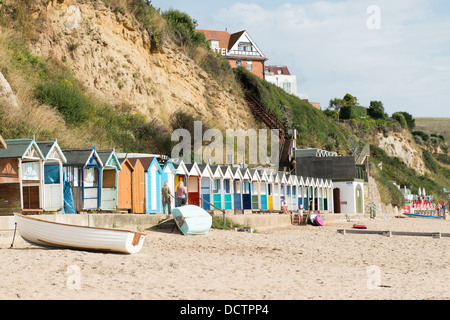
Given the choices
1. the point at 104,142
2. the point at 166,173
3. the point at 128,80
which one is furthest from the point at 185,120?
the point at 166,173

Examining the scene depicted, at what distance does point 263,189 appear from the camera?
3272cm

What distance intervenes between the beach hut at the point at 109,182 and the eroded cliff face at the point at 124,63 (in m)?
14.0

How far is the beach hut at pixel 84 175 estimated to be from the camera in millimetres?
18234

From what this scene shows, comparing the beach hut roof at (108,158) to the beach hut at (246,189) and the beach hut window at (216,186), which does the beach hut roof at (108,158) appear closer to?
the beach hut window at (216,186)

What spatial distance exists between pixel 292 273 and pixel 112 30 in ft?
91.3

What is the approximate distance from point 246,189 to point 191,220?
12.5 meters

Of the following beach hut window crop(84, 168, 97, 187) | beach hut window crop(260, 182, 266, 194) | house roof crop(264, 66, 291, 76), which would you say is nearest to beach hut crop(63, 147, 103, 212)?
beach hut window crop(84, 168, 97, 187)

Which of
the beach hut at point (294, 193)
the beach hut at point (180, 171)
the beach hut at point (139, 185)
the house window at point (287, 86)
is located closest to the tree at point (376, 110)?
the house window at point (287, 86)

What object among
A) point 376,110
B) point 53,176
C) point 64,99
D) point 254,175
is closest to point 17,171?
point 53,176

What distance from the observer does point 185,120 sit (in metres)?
37.7

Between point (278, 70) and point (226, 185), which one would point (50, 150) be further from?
point (278, 70)

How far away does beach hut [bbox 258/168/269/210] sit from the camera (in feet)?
105

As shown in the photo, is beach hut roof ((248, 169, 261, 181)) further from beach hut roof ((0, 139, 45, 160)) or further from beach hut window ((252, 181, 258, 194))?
beach hut roof ((0, 139, 45, 160))
